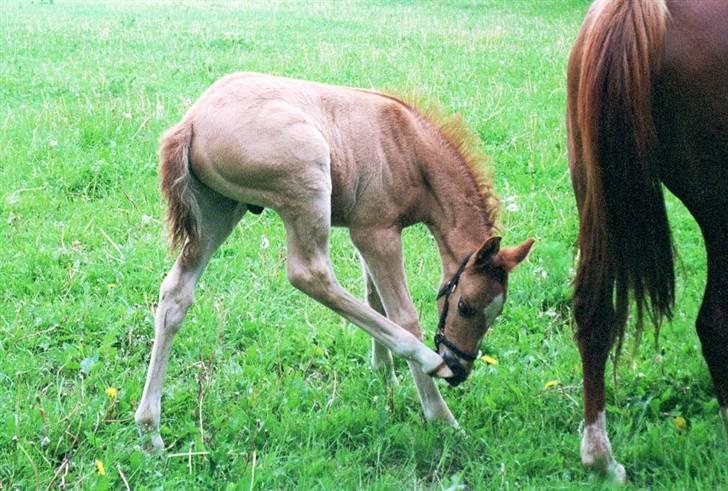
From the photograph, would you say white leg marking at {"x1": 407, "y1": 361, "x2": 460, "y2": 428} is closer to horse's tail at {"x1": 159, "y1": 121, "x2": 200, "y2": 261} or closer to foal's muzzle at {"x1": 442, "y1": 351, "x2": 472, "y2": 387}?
foal's muzzle at {"x1": 442, "y1": 351, "x2": 472, "y2": 387}

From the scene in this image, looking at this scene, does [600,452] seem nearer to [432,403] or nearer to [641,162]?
[432,403]

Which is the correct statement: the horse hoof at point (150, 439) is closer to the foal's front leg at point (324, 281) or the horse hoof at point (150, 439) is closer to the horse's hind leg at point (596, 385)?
the foal's front leg at point (324, 281)

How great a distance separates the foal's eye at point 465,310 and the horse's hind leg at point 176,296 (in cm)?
112

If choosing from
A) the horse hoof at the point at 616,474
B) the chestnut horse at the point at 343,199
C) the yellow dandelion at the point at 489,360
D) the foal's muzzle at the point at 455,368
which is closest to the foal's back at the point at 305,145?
the chestnut horse at the point at 343,199

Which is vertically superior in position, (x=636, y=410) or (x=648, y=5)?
(x=648, y=5)

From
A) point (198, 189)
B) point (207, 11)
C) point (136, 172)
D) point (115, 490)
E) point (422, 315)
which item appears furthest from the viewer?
point (207, 11)

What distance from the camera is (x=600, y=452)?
3.37 metres

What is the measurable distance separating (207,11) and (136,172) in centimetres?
1219

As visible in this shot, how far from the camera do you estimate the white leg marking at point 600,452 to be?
3369 millimetres

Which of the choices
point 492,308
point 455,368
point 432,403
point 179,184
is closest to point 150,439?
point 179,184

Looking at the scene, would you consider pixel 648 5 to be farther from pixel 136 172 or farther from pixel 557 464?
pixel 136 172

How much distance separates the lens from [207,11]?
17703mm

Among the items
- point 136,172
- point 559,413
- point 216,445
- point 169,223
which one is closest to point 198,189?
point 169,223

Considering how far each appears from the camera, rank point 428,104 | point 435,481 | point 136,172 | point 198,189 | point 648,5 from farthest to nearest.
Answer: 1. point 136,172
2. point 428,104
3. point 198,189
4. point 435,481
5. point 648,5
